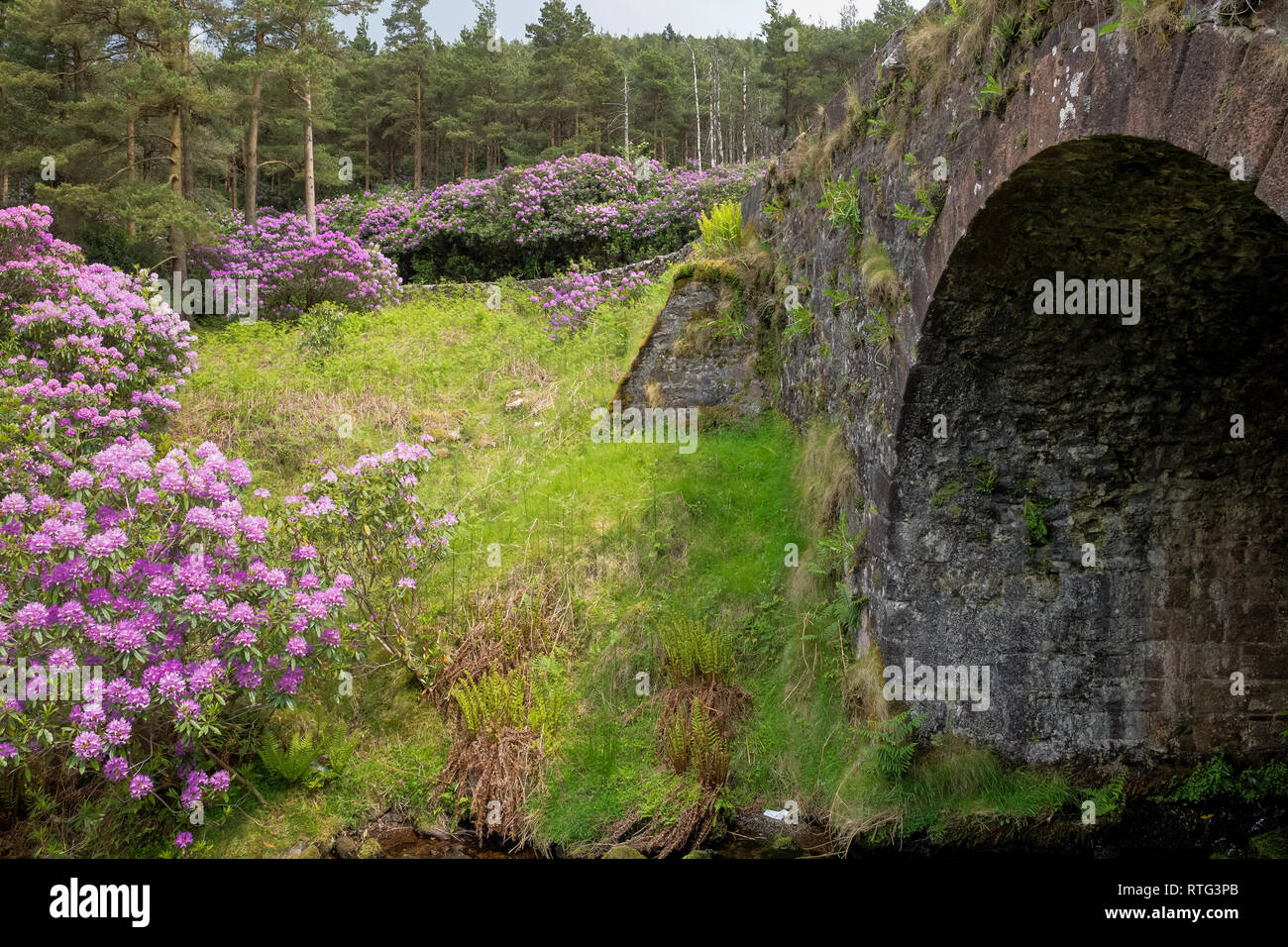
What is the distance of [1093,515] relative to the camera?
17.4 ft

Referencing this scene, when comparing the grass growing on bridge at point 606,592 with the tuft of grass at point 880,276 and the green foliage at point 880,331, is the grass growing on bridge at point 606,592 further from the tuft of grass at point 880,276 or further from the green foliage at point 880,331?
the tuft of grass at point 880,276

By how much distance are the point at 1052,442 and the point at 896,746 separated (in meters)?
2.09

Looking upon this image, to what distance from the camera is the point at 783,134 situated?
2725cm

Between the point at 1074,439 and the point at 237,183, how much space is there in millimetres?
30548

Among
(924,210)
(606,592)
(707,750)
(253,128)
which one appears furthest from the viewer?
(253,128)

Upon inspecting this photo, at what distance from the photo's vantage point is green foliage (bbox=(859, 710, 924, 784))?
17.8 ft

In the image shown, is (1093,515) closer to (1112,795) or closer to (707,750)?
(1112,795)

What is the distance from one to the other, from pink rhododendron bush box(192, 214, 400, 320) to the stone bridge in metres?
10.4

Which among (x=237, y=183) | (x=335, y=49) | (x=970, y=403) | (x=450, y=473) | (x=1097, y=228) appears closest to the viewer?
(x=1097, y=228)

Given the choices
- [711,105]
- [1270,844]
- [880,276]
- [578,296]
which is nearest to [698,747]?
[880,276]

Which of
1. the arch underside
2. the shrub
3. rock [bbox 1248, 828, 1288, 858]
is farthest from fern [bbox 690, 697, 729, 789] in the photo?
the shrub

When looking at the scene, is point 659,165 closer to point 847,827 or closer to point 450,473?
point 450,473

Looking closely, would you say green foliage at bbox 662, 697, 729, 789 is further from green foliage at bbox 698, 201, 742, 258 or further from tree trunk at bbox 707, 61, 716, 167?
tree trunk at bbox 707, 61, 716, 167

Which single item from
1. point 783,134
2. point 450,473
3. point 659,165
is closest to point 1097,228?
point 450,473
